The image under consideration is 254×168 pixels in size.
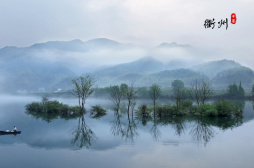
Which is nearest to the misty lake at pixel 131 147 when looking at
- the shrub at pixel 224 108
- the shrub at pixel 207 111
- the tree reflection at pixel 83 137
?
the tree reflection at pixel 83 137

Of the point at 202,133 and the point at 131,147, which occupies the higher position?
the point at 202,133

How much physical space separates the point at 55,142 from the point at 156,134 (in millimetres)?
12854

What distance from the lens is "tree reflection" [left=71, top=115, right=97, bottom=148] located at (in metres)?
27.9

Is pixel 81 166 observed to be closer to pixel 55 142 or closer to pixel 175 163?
pixel 175 163

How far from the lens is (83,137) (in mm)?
31359

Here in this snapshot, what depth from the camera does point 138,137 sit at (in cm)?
3064

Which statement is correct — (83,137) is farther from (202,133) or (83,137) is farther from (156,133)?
(202,133)

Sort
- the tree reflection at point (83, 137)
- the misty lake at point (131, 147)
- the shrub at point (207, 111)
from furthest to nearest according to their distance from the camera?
the shrub at point (207, 111) → the tree reflection at point (83, 137) → the misty lake at point (131, 147)

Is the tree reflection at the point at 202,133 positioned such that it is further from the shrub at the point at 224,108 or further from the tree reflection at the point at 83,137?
the shrub at the point at 224,108

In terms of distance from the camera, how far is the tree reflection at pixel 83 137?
91.6 ft

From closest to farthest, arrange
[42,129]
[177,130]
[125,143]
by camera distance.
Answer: [125,143]
[177,130]
[42,129]

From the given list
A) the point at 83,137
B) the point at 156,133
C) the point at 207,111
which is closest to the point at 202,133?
the point at 156,133

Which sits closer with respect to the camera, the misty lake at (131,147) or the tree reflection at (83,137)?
the misty lake at (131,147)

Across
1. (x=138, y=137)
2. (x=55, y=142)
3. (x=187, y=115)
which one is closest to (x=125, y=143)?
(x=138, y=137)
